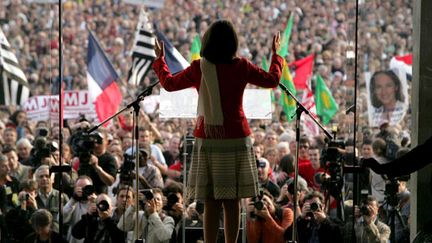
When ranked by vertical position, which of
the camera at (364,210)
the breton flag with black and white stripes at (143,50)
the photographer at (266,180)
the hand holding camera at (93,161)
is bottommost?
the camera at (364,210)

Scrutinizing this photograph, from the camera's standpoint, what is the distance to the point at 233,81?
31.2 ft

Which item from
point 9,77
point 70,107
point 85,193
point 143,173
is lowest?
point 85,193

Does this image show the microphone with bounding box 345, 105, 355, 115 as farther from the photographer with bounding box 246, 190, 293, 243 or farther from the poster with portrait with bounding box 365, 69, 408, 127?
the photographer with bounding box 246, 190, 293, 243

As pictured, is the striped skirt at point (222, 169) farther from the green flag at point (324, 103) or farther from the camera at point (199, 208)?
the green flag at point (324, 103)

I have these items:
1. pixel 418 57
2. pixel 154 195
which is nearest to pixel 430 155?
pixel 418 57

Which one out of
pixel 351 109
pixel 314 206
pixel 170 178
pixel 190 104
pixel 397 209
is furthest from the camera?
pixel 170 178

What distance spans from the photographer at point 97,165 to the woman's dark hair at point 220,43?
11.8 ft

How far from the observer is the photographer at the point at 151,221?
1156 centimetres

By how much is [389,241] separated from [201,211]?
1.83m

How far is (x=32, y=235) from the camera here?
11.6 m

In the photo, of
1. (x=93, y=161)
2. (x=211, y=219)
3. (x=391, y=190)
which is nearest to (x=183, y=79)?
(x=211, y=219)

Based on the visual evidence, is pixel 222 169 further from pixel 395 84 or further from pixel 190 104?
pixel 395 84

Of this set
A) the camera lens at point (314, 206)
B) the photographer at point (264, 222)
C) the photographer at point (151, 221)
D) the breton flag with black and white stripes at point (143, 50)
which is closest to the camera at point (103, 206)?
the photographer at point (151, 221)

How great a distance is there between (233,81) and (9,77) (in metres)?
3.83
